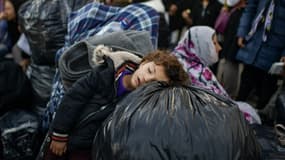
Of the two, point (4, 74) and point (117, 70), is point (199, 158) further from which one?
point (4, 74)

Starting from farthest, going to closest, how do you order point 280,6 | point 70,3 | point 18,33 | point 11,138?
point 18,33, point 280,6, point 70,3, point 11,138

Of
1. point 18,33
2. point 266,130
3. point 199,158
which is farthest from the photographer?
point 18,33

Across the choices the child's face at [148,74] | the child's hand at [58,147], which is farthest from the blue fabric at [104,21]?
the child's face at [148,74]

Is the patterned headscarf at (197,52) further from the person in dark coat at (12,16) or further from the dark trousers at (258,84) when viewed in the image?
the person in dark coat at (12,16)

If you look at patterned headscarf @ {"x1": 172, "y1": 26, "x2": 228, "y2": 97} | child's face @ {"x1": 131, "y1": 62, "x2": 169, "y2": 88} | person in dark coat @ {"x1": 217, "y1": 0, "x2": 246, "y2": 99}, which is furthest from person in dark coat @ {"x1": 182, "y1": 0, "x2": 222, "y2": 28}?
child's face @ {"x1": 131, "y1": 62, "x2": 169, "y2": 88}

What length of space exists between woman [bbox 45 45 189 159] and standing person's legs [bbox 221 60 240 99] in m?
2.58

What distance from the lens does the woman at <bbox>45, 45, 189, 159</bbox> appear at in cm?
185

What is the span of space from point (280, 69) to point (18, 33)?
268cm

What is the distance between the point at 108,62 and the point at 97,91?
0.14m

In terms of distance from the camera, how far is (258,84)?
13.0 ft

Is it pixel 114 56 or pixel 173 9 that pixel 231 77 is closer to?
pixel 173 9

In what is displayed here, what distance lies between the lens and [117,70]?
1.94 metres

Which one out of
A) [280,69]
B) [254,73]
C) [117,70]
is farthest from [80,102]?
[254,73]

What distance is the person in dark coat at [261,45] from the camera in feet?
11.1
